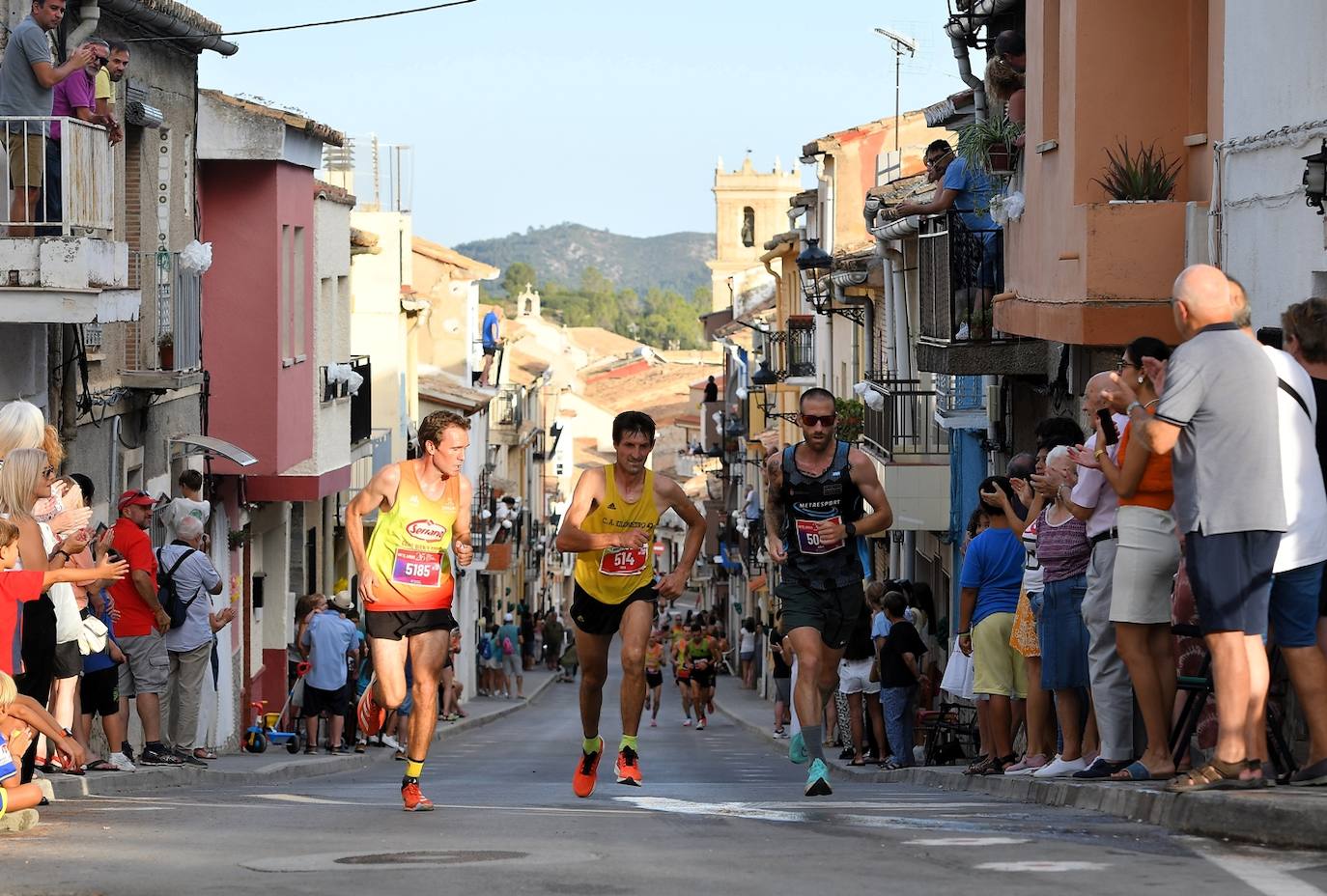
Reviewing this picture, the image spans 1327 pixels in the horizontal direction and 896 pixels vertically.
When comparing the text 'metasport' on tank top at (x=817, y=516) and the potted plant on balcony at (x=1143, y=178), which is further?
the potted plant on balcony at (x=1143, y=178)

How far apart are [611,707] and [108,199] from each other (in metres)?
32.2

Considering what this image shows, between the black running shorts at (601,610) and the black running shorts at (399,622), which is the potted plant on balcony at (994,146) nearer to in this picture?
the black running shorts at (601,610)

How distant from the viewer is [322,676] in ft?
72.1

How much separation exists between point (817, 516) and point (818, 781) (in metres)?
1.47

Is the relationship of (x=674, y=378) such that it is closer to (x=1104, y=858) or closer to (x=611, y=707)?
(x=611, y=707)

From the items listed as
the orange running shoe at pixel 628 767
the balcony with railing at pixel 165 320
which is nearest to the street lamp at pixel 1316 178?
the orange running shoe at pixel 628 767

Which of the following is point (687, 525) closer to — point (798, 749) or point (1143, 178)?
point (798, 749)

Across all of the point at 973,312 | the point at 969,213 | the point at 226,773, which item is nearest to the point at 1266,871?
the point at 226,773

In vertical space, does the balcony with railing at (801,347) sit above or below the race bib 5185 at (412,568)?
above

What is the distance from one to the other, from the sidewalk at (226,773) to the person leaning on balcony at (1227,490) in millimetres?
6766

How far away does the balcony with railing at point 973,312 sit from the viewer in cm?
2056

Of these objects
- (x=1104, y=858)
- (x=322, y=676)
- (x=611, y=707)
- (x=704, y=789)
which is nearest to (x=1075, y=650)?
(x=704, y=789)

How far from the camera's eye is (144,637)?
1572 cm

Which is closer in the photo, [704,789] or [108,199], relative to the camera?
[704,789]
